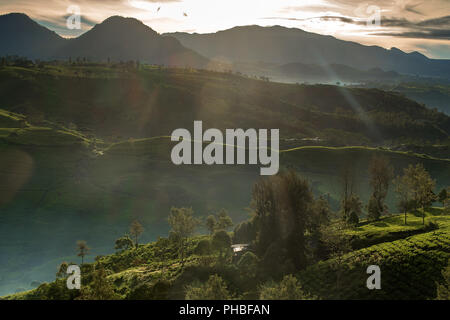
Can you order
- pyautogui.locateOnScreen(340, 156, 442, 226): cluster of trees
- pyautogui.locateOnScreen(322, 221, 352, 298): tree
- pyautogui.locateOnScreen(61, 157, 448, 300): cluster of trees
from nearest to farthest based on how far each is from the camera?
pyautogui.locateOnScreen(322, 221, 352, 298): tree
pyautogui.locateOnScreen(61, 157, 448, 300): cluster of trees
pyautogui.locateOnScreen(340, 156, 442, 226): cluster of trees

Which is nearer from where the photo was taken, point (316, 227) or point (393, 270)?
point (393, 270)

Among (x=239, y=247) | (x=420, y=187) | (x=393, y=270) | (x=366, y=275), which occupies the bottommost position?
(x=239, y=247)

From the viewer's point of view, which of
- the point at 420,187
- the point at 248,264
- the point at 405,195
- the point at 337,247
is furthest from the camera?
the point at 405,195

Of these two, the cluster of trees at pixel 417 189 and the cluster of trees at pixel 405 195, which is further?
the cluster of trees at pixel 405 195

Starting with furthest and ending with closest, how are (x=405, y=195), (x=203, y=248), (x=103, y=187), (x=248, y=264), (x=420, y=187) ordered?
(x=103, y=187), (x=405, y=195), (x=420, y=187), (x=203, y=248), (x=248, y=264)

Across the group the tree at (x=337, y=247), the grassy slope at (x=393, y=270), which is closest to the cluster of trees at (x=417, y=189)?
the grassy slope at (x=393, y=270)

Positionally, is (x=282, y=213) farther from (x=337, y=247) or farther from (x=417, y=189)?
(x=417, y=189)

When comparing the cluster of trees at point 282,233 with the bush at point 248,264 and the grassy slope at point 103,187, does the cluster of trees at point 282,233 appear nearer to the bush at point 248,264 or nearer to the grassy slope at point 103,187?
the bush at point 248,264

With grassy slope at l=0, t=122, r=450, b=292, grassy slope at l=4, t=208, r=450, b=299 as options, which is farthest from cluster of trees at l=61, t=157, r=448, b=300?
grassy slope at l=0, t=122, r=450, b=292

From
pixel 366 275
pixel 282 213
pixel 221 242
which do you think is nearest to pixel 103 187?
pixel 221 242

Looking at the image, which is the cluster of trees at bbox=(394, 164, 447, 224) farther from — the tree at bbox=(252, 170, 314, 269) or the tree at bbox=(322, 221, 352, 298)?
the tree at bbox=(252, 170, 314, 269)

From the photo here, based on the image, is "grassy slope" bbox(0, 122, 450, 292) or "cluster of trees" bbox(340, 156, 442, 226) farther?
"grassy slope" bbox(0, 122, 450, 292)

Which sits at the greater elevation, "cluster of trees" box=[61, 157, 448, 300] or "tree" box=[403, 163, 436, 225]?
"tree" box=[403, 163, 436, 225]
